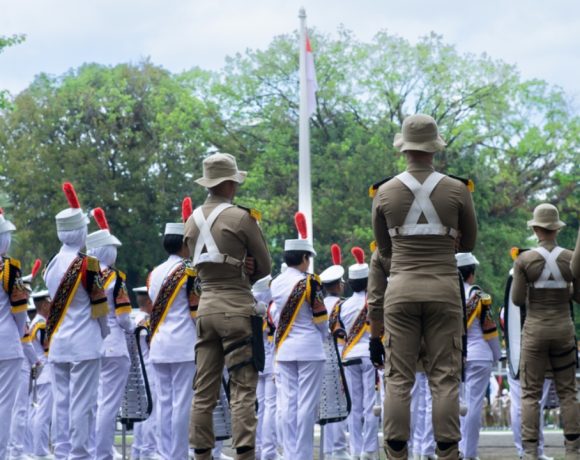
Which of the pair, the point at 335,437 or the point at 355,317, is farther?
the point at 335,437

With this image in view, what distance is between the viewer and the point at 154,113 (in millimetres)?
51156

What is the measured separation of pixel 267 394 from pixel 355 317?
1355 mm

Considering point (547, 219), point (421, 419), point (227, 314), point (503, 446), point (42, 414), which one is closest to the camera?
point (227, 314)

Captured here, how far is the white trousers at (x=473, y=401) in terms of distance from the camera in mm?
13008

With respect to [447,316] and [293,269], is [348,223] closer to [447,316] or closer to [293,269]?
[293,269]

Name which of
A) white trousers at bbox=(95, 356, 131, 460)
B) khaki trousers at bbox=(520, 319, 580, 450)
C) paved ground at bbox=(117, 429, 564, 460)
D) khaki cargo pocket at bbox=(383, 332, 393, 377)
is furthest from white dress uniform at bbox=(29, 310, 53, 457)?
khaki cargo pocket at bbox=(383, 332, 393, 377)

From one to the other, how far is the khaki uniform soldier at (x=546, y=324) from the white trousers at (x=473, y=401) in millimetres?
992

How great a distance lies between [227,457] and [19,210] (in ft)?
116

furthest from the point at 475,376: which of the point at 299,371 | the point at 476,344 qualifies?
the point at 299,371

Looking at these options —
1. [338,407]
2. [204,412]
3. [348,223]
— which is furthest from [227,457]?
[348,223]

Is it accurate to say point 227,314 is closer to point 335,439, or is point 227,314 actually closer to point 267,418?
point 267,418

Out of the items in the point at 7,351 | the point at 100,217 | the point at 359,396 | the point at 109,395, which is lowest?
the point at 359,396

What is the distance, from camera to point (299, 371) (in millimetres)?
12328

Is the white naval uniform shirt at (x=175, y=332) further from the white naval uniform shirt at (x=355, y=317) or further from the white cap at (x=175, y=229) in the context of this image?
the white naval uniform shirt at (x=355, y=317)
